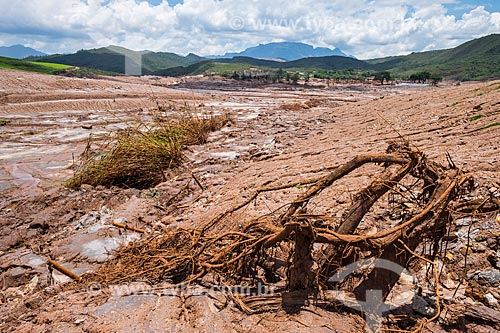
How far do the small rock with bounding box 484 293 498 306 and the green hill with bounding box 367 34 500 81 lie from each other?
63630 millimetres

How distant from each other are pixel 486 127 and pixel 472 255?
325 cm

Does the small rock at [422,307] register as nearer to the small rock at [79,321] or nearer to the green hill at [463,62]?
the small rock at [79,321]

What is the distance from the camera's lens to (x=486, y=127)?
4668mm

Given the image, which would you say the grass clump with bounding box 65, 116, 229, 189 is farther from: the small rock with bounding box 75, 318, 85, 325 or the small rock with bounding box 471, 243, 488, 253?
the small rock with bounding box 471, 243, 488, 253

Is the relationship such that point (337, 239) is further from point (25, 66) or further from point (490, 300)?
point (25, 66)

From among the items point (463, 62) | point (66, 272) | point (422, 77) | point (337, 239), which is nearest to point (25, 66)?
point (66, 272)

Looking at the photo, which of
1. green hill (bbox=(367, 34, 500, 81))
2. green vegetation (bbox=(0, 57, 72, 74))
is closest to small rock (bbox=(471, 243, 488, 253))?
green vegetation (bbox=(0, 57, 72, 74))

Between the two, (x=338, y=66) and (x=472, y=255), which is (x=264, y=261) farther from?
(x=338, y=66)

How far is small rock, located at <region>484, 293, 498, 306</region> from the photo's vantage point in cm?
187

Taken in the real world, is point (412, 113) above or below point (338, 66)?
below

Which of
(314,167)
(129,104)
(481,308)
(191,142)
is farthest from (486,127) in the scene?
(129,104)

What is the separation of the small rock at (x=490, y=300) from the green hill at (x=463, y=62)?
209 ft

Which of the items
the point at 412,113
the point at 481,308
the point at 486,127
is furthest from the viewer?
the point at 412,113

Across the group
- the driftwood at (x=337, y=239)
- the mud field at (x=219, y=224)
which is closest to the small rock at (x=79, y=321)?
the mud field at (x=219, y=224)
